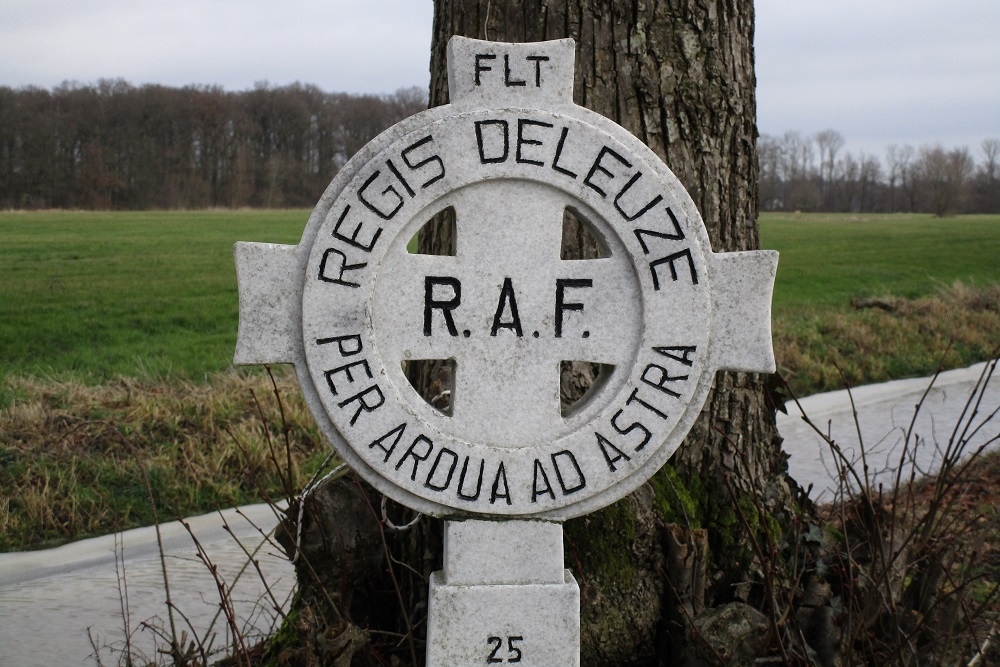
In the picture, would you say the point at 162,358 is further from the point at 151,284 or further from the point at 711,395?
the point at 711,395

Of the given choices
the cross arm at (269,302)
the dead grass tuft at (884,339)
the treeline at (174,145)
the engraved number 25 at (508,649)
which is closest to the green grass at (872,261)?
the dead grass tuft at (884,339)

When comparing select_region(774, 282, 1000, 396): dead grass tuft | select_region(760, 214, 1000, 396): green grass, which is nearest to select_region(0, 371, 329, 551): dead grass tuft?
select_region(760, 214, 1000, 396): green grass

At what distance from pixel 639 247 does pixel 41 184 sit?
33.0ft

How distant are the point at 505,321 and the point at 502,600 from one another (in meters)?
0.67

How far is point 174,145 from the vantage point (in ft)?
55.1

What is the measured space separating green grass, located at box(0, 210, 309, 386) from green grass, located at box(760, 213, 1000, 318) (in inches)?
252

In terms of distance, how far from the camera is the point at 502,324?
218cm

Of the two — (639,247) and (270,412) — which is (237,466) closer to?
(270,412)

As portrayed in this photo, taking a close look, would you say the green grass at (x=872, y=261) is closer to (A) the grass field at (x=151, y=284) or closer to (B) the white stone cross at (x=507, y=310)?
(A) the grass field at (x=151, y=284)

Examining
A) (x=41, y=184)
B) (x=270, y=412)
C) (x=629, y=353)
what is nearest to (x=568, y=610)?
(x=629, y=353)

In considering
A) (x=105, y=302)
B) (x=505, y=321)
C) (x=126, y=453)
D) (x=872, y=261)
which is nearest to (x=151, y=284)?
(x=105, y=302)

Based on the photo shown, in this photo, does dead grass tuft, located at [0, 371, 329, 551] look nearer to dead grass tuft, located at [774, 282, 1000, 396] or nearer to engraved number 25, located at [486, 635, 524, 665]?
engraved number 25, located at [486, 635, 524, 665]

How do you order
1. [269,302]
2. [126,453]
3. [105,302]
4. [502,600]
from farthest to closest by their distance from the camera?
[105,302] < [126,453] < [502,600] < [269,302]

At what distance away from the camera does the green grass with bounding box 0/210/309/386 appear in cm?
652
